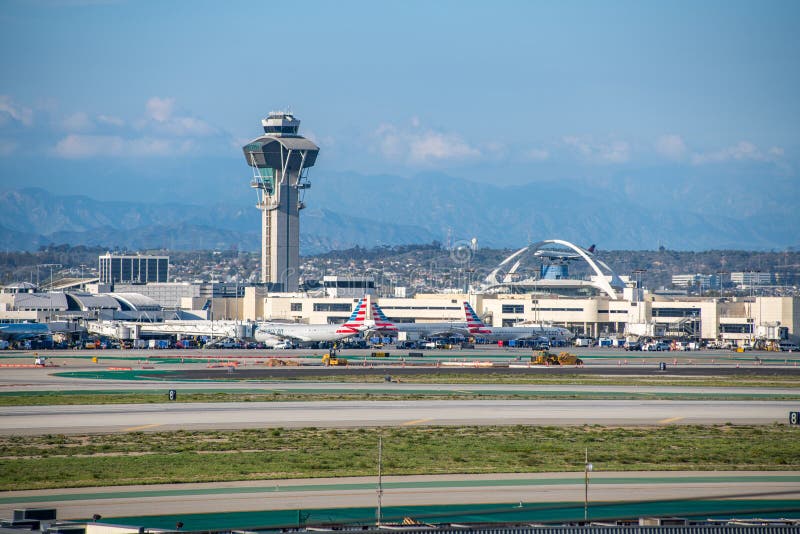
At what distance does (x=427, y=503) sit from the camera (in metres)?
35.3

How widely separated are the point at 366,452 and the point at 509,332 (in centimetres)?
12456

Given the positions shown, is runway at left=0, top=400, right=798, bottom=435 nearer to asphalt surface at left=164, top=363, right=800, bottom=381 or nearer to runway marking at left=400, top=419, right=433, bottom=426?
runway marking at left=400, top=419, right=433, bottom=426

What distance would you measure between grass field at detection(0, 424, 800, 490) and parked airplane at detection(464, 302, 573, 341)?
112342mm

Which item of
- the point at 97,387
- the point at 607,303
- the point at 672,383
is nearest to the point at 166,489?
the point at 97,387

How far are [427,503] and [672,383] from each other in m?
54.5

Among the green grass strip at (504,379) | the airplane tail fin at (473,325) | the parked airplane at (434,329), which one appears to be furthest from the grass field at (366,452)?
the parked airplane at (434,329)

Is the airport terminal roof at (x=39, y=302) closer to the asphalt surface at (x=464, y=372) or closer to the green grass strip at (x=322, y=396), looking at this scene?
the asphalt surface at (x=464, y=372)

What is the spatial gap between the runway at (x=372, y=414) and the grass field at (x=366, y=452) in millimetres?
3026

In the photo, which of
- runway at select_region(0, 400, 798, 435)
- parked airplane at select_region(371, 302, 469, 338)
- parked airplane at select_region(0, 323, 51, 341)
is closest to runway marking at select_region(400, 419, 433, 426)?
runway at select_region(0, 400, 798, 435)

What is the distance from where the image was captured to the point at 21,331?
509 feet

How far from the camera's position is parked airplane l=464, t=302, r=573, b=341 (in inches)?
6585

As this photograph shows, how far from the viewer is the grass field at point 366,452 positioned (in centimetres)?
4094

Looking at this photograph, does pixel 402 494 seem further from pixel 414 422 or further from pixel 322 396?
pixel 322 396

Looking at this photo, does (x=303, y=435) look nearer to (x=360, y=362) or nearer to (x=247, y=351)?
(x=360, y=362)
